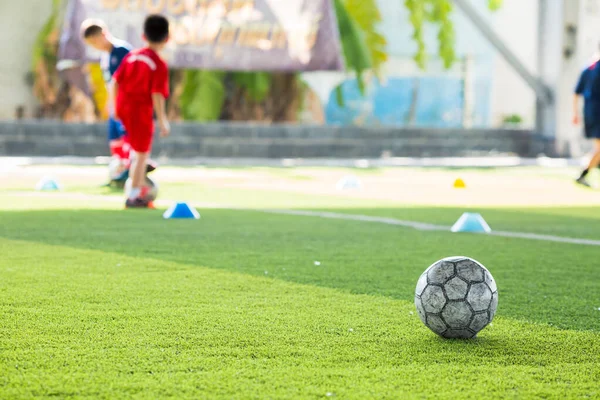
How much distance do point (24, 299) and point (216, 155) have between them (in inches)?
633

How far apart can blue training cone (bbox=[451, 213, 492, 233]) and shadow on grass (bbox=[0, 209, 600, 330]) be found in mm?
237

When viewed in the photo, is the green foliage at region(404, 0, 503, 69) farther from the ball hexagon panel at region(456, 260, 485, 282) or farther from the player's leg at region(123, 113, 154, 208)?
the ball hexagon panel at region(456, 260, 485, 282)

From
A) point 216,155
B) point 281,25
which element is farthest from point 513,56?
point 216,155

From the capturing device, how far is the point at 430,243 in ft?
23.7

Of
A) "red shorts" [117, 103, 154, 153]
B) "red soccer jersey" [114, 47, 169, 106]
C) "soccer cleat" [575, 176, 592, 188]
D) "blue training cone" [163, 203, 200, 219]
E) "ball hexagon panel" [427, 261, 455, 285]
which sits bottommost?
"soccer cleat" [575, 176, 592, 188]

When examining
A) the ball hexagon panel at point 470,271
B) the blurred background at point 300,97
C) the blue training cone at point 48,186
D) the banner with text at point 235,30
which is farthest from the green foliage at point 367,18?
the ball hexagon panel at point 470,271

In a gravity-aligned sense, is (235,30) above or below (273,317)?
above

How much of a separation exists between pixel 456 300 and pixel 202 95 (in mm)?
20095

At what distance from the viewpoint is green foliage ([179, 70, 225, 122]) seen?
77.5 feet

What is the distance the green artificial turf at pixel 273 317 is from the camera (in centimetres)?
333

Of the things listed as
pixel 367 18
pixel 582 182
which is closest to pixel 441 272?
pixel 582 182

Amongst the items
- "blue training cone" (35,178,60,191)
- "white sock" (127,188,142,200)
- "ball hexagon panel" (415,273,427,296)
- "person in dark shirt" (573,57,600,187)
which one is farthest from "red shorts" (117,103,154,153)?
"person in dark shirt" (573,57,600,187)

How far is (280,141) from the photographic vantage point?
21.2 metres

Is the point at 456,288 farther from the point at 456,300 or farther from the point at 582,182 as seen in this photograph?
the point at 582,182
